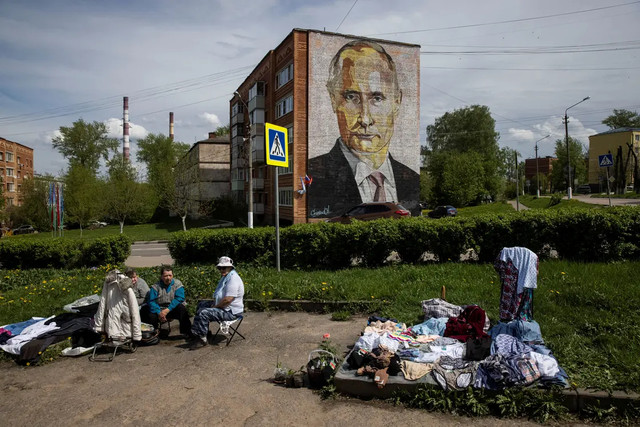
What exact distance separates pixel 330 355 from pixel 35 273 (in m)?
11.1

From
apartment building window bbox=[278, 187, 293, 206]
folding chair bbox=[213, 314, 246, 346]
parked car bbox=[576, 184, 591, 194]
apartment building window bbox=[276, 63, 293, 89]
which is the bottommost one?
folding chair bbox=[213, 314, 246, 346]

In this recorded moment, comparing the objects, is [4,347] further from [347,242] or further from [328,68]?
[328,68]

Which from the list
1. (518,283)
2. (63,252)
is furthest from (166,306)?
(63,252)

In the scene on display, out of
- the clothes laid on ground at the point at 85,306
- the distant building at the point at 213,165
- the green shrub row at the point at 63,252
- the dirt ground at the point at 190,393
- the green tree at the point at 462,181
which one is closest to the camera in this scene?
the dirt ground at the point at 190,393

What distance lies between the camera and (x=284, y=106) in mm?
36031

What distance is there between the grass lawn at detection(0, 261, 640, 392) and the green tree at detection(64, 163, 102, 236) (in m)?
31.5

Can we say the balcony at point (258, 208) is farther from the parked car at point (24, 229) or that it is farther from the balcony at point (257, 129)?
the parked car at point (24, 229)

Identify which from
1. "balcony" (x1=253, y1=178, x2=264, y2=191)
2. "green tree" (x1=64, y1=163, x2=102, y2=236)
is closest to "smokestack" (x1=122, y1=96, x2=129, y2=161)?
"green tree" (x1=64, y1=163, x2=102, y2=236)

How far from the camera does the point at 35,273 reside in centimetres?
1259

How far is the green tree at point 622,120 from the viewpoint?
3268 inches

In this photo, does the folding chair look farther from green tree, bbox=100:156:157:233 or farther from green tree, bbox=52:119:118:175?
A: green tree, bbox=52:119:118:175

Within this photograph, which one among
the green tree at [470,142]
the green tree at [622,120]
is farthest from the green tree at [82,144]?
the green tree at [622,120]

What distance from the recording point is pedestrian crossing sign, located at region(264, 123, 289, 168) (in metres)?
10.1

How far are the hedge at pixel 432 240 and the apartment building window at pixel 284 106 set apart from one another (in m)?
23.9
